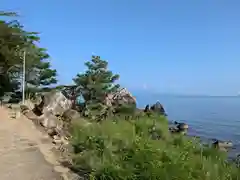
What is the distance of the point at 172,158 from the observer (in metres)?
5.95

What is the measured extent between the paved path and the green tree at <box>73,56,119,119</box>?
13.0 m

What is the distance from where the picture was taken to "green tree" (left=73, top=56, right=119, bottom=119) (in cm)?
2534

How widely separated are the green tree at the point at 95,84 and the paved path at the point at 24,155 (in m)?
13.0

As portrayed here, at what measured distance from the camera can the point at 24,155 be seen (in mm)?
7539

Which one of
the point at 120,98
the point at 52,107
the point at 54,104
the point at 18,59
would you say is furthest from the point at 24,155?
the point at 120,98

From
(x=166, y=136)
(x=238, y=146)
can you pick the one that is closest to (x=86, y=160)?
(x=166, y=136)

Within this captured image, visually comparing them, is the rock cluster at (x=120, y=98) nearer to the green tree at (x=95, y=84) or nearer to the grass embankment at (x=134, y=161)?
the green tree at (x=95, y=84)

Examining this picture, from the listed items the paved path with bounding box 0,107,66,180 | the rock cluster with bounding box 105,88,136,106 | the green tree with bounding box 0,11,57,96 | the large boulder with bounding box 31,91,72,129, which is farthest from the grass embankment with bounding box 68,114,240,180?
the rock cluster with bounding box 105,88,136,106

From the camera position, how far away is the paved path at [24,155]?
232 inches

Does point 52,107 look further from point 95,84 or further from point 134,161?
point 134,161

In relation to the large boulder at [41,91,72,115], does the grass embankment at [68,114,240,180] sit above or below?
below

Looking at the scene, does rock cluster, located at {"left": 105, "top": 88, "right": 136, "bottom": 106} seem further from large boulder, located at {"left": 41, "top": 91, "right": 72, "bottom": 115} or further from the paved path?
the paved path

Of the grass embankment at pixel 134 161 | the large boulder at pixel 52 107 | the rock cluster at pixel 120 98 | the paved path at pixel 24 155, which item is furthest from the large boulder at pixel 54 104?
the rock cluster at pixel 120 98

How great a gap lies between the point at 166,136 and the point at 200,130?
1668 centimetres
